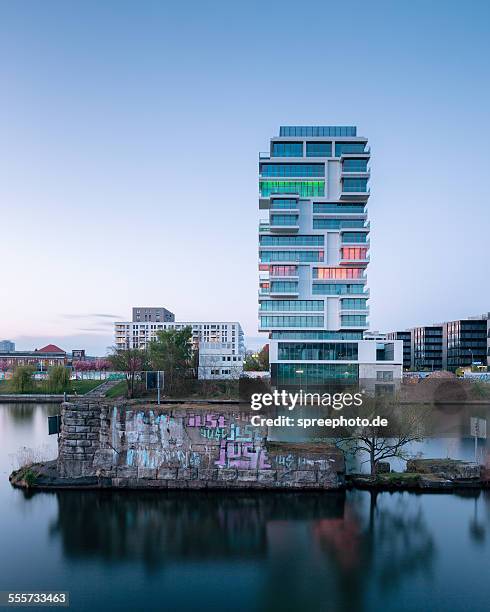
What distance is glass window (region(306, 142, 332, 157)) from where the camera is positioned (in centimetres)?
5938

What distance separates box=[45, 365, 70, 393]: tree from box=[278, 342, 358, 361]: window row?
108ft

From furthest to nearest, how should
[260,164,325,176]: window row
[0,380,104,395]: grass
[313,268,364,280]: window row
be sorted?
[0,380,104,395]: grass, [260,164,325,176]: window row, [313,268,364,280]: window row

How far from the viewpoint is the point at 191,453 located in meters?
21.3

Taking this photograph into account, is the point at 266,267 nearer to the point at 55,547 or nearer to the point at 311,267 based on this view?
the point at 311,267

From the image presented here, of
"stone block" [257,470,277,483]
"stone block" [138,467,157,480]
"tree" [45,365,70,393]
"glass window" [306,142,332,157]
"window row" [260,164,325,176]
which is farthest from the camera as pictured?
"tree" [45,365,70,393]

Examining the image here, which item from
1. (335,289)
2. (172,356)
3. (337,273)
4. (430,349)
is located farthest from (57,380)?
(430,349)

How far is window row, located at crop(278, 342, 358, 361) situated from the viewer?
57.4m

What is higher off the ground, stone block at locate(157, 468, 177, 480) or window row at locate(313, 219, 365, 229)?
window row at locate(313, 219, 365, 229)

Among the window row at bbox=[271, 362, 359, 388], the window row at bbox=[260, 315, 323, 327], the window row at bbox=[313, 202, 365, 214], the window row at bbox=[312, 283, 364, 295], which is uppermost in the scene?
the window row at bbox=[313, 202, 365, 214]

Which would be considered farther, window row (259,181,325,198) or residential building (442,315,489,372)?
residential building (442,315,489,372)

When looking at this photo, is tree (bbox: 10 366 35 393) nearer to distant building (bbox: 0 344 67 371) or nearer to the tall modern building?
the tall modern building

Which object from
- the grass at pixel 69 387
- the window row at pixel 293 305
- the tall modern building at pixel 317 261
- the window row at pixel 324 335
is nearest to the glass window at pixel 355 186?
the tall modern building at pixel 317 261

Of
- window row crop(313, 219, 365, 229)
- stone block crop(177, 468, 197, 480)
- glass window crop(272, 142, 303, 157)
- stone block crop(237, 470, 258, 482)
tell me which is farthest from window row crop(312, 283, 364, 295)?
stone block crop(177, 468, 197, 480)

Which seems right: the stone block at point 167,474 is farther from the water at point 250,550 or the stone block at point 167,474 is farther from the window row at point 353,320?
the window row at point 353,320
